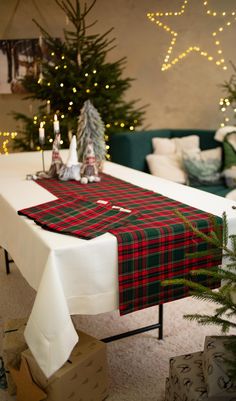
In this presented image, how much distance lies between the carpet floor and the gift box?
0.15 m

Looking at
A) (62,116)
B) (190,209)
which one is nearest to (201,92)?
(62,116)

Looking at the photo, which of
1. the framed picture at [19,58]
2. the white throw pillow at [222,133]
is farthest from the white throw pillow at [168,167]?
the framed picture at [19,58]

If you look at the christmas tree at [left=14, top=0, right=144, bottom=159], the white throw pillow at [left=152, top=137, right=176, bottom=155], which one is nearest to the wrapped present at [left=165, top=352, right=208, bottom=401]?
the white throw pillow at [left=152, top=137, right=176, bottom=155]

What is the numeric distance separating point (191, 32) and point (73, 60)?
1492mm

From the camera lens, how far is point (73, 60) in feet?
13.5

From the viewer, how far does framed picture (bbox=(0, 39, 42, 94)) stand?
190 inches

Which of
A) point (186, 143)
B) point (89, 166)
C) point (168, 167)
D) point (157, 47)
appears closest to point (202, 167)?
point (168, 167)

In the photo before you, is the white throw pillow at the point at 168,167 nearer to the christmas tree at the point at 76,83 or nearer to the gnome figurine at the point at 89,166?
the christmas tree at the point at 76,83

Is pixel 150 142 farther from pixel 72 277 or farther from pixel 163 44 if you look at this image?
pixel 72 277

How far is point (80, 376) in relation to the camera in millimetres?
1631

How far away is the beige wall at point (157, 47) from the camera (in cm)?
470

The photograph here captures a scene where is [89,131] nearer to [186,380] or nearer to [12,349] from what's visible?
[12,349]

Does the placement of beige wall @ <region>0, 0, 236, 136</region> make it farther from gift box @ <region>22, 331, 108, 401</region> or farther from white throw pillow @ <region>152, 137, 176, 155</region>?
gift box @ <region>22, 331, 108, 401</region>

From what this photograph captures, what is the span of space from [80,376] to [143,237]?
61 cm
